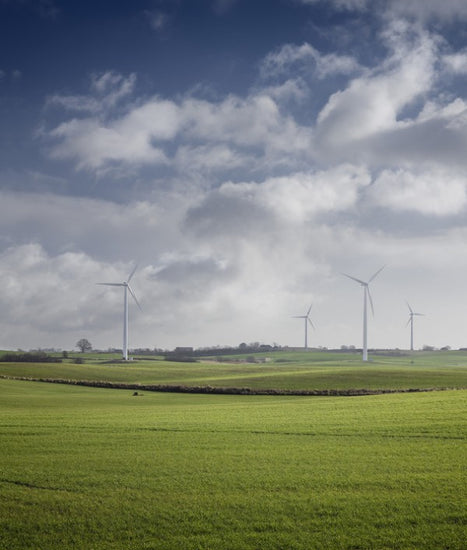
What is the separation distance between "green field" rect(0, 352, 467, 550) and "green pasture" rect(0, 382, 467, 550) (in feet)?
0.11

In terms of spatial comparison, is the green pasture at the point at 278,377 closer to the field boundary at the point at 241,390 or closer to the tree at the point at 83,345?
the field boundary at the point at 241,390

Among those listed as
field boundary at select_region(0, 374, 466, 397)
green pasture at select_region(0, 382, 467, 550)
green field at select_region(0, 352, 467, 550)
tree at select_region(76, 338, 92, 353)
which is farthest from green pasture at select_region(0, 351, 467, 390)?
tree at select_region(76, 338, 92, 353)

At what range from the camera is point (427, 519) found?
34.2 feet

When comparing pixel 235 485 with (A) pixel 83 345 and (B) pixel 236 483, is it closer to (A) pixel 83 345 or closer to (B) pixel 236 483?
(B) pixel 236 483

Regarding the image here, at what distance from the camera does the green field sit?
987 centimetres

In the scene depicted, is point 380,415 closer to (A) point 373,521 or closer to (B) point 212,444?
(B) point 212,444

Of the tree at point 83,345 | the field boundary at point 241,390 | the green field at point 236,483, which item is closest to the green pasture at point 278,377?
the field boundary at point 241,390

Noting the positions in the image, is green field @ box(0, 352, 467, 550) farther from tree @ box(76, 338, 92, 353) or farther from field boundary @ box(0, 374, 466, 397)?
tree @ box(76, 338, 92, 353)

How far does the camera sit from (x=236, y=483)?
12398 millimetres

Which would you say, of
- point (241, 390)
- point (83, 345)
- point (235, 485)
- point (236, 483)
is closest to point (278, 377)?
point (241, 390)

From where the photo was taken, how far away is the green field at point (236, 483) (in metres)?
9.87

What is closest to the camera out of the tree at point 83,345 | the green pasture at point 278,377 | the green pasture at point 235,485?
the green pasture at point 235,485

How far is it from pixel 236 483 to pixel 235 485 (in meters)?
0.13

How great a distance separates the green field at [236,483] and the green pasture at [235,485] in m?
0.03
